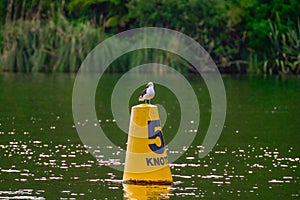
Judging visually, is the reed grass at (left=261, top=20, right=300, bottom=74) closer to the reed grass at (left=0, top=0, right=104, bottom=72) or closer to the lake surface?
the reed grass at (left=0, top=0, right=104, bottom=72)

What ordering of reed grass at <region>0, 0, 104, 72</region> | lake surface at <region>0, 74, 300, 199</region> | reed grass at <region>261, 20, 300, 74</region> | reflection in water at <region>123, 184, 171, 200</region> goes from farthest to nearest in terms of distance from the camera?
reed grass at <region>261, 20, 300, 74</region> → reed grass at <region>0, 0, 104, 72</region> → lake surface at <region>0, 74, 300, 199</region> → reflection in water at <region>123, 184, 171, 200</region>

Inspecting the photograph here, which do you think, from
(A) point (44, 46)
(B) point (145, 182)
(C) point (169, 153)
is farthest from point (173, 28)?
(B) point (145, 182)

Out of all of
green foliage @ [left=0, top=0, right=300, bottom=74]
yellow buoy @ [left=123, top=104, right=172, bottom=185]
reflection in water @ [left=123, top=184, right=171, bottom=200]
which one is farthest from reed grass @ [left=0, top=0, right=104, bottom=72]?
reflection in water @ [left=123, top=184, right=171, bottom=200]

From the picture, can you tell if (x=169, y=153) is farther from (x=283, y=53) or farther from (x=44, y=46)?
(x=283, y=53)

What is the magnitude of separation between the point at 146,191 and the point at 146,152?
0.83 metres

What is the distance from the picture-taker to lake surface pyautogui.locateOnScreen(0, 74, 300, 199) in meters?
16.8

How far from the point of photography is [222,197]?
1623 centimetres

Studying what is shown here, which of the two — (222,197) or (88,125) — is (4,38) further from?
(222,197)

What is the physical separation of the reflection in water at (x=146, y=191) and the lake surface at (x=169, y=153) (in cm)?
1

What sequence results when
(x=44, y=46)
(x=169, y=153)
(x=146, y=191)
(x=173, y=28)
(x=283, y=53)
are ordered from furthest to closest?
(x=173, y=28) < (x=283, y=53) < (x=44, y=46) < (x=169, y=153) < (x=146, y=191)

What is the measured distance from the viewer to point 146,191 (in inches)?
652

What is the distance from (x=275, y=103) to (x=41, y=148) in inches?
564

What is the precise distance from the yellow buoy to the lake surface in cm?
21

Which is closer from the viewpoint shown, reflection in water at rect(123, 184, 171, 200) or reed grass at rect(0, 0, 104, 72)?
reflection in water at rect(123, 184, 171, 200)
